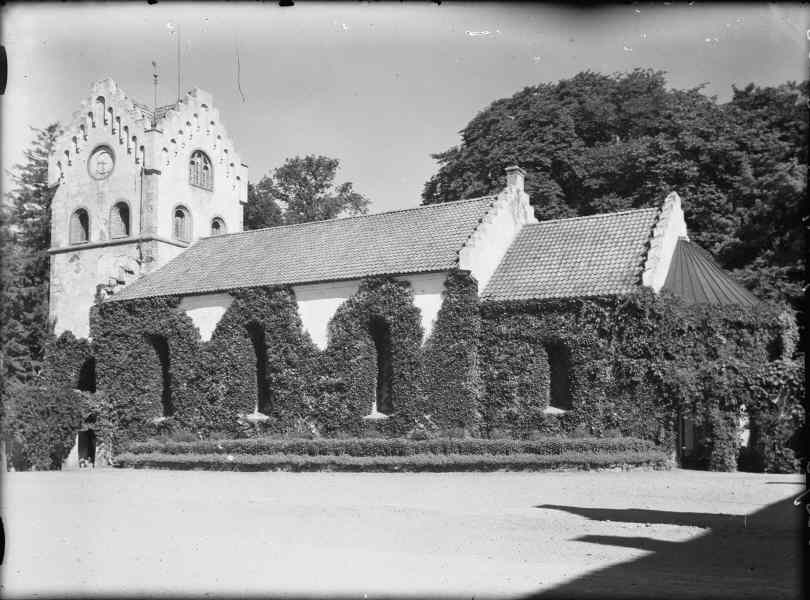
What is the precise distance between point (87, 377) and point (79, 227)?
309 inches

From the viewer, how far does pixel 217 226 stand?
148 feet

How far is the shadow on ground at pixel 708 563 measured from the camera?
10125 mm

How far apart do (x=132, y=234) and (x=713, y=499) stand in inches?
1186

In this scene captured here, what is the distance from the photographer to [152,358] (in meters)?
37.1

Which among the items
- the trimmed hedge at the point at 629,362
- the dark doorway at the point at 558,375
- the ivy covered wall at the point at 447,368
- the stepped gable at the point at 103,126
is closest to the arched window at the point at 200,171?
the stepped gable at the point at 103,126

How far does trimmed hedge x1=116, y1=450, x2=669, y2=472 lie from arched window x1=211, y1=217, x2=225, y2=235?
50.6 feet

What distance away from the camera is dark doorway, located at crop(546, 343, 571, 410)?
96.4ft

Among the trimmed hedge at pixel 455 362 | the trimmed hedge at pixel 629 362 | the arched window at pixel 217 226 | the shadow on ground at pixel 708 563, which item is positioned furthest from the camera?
the arched window at pixel 217 226

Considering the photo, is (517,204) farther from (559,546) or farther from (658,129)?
(559,546)

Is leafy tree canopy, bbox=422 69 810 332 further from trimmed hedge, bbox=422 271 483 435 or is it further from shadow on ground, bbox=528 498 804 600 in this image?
shadow on ground, bbox=528 498 804 600

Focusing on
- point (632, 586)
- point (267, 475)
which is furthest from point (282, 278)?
point (632, 586)

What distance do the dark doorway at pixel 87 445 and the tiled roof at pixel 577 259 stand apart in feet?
63.4

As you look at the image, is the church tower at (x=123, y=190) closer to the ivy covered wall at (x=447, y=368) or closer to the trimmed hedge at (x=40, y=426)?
the ivy covered wall at (x=447, y=368)

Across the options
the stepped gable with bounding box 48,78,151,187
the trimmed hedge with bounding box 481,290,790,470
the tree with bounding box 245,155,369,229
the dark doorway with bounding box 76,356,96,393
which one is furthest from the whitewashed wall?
the tree with bounding box 245,155,369,229
